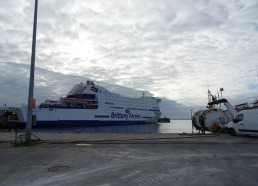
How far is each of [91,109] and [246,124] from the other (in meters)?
55.5

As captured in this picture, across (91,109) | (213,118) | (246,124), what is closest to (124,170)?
(246,124)

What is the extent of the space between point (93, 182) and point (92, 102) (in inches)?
2672

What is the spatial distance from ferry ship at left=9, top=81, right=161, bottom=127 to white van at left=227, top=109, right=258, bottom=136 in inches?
1597

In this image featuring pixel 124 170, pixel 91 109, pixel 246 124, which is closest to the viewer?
pixel 124 170

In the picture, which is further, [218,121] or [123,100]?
[123,100]

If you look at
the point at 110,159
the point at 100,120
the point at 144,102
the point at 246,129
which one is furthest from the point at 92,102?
the point at 110,159

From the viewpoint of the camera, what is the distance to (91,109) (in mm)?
69875

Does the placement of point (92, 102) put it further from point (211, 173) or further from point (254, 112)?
point (211, 173)

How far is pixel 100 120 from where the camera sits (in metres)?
71.6

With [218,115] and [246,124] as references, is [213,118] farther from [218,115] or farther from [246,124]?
[246,124]

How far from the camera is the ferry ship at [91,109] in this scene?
61438 millimetres

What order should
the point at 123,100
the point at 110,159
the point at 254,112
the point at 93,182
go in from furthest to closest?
1. the point at 123,100
2. the point at 254,112
3. the point at 110,159
4. the point at 93,182

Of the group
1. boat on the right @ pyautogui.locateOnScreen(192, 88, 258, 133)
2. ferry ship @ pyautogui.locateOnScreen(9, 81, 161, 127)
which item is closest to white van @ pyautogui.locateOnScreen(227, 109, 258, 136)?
boat on the right @ pyautogui.locateOnScreen(192, 88, 258, 133)

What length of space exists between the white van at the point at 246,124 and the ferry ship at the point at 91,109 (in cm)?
4057
